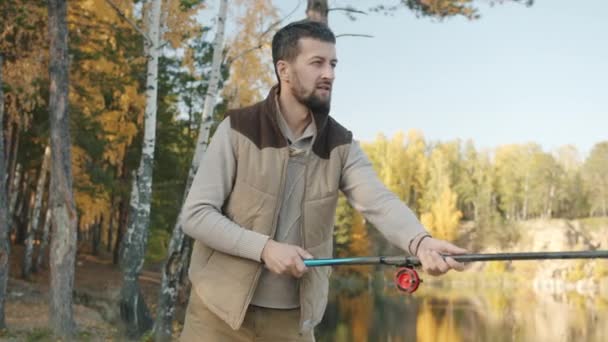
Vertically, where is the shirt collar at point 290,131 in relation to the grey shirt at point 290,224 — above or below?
above

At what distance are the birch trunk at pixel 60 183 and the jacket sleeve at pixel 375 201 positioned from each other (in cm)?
842

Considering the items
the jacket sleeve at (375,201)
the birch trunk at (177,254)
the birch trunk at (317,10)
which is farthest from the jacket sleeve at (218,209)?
the birch trunk at (177,254)

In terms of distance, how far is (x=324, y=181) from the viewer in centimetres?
269

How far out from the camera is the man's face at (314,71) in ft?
8.45

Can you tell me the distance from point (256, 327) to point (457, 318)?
24.6 meters

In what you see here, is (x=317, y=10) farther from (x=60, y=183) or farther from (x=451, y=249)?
(x=451, y=249)

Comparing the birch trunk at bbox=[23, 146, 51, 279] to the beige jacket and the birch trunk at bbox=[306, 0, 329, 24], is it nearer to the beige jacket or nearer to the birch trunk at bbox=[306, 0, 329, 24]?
the birch trunk at bbox=[306, 0, 329, 24]

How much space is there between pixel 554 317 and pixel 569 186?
54.4 m

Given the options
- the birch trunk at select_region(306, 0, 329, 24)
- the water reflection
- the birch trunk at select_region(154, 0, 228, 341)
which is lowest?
the water reflection

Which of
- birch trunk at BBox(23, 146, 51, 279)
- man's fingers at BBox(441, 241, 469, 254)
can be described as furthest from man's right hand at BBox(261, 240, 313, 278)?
birch trunk at BBox(23, 146, 51, 279)

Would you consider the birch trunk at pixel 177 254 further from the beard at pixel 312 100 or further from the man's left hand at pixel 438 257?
the man's left hand at pixel 438 257

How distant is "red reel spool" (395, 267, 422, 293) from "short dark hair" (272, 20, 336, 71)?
0.84 meters

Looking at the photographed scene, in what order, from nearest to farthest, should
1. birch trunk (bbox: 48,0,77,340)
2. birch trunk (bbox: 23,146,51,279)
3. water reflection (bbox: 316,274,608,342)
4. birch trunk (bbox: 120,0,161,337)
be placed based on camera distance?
birch trunk (bbox: 48,0,77,340) < birch trunk (bbox: 120,0,161,337) < birch trunk (bbox: 23,146,51,279) < water reflection (bbox: 316,274,608,342)

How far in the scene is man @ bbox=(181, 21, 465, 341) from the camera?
2.54 m
